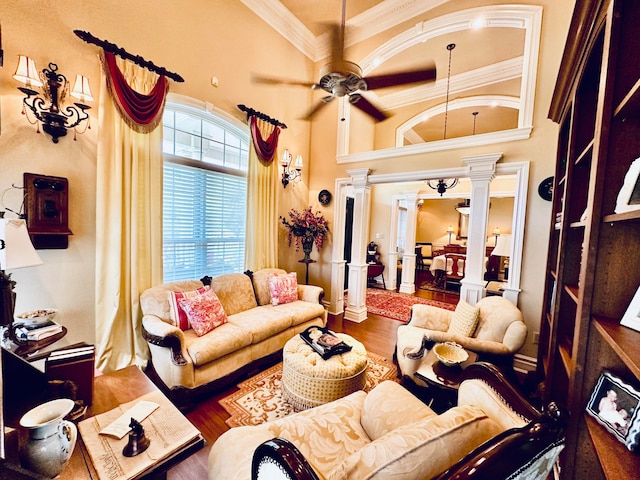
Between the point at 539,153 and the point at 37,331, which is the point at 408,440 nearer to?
the point at 37,331

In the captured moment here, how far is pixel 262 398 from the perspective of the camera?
2309 millimetres

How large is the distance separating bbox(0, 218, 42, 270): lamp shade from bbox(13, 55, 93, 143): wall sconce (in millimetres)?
1079

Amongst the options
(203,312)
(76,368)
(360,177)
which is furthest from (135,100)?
(360,177)

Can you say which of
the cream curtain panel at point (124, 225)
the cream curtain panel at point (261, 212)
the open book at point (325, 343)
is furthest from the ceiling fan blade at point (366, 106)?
the open book at point (325, 343)

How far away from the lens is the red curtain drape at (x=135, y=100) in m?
2.35

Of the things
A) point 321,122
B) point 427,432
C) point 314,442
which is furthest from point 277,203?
point 427,432

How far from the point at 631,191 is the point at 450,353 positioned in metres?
1.53

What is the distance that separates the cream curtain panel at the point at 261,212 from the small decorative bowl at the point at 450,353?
8.74 ft

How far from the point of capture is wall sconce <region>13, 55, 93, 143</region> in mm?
2003

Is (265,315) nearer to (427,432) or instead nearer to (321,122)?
(427,432)

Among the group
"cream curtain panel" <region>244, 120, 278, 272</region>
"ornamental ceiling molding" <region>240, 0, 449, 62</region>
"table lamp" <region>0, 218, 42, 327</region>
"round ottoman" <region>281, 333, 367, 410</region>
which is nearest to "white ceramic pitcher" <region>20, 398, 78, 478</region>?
"table lamp" <region>0, 218, 42, 327</region>

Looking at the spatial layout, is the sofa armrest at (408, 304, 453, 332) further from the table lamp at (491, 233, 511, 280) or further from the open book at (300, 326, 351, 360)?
→ the table lamp at (491, 233, 511, 280)

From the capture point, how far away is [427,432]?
84 cm

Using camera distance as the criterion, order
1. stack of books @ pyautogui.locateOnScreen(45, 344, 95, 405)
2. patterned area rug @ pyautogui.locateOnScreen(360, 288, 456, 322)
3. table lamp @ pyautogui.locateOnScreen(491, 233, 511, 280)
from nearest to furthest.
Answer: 1. stack of books @ pyautogui.locateOnScreen(45, 344, 95, 405)
2. table lamp @ pyautogui.locateOnScreen(491, 233, 511, 280)
3. patterned area rug @ pyautogui.locateOnScreen(360, 288, 456, 322)
